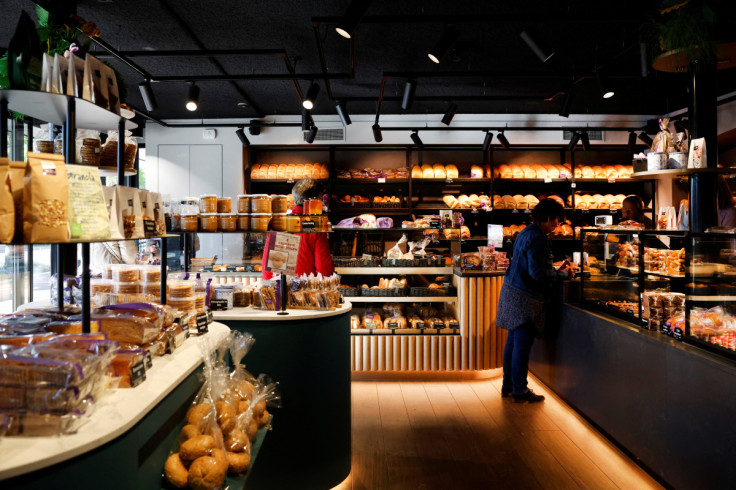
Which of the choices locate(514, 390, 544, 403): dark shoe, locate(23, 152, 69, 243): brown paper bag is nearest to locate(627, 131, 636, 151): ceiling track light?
locate(514, 390, 544, 403): dark shoe

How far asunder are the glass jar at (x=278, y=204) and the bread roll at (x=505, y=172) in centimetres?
475

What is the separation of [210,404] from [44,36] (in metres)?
2.09

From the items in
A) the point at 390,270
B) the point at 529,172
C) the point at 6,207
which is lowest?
the point at 390,270

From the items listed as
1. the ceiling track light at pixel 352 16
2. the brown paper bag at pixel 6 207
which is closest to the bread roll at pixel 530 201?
the ceiling track light at pixel 352 16

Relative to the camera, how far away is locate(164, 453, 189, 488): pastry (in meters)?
1.44

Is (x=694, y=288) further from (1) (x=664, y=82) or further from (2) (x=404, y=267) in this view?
(1) (x=664, y=82)

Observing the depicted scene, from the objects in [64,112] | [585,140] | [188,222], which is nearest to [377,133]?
[585,140]

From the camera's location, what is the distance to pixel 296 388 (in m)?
2.53

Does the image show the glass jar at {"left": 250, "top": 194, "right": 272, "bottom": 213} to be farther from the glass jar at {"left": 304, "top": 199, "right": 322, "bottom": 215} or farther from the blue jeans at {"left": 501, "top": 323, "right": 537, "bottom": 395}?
the blue jeans at {"left": 501, "top": 323, "right": 537, "bottom": 395}

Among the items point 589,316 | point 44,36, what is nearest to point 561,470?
point 589,316

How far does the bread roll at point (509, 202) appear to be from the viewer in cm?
675

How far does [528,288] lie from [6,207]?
3.68 meters

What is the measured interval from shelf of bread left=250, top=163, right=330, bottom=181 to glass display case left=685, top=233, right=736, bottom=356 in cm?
499

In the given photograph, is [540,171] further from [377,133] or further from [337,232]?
[337,232]
